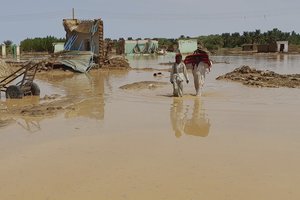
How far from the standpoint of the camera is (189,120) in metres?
9.68

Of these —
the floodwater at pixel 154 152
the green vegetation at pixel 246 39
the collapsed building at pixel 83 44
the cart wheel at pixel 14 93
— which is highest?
the green vegetation at pixel 246 39

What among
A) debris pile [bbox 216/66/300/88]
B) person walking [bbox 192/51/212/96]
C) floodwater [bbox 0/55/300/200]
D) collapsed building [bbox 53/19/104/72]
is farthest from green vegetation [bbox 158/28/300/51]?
floodwater [bbox 0/55/300/200]

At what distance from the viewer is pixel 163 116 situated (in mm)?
10188

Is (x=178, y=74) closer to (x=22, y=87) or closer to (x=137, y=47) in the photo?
(x=22, y=87)

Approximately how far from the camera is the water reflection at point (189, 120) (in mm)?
8438

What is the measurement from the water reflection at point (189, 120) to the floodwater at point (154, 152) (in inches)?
0.9

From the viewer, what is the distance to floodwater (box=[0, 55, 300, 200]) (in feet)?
16.7

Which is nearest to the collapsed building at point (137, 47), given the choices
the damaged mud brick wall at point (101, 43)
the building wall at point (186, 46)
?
the building wall at point (186, 46)

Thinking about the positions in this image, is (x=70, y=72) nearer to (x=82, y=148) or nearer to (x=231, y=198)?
(x=82, y=148)

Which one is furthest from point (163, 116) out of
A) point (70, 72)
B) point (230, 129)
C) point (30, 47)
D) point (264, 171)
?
point (30, 47)

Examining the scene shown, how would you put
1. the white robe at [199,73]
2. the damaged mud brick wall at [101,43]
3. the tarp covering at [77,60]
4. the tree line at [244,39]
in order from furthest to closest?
the tree line at [244,39], the damaged mud brick wall at [101,43], the tarp covering at [77,60], the white robe at [199,73]

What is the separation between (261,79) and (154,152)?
13.0m

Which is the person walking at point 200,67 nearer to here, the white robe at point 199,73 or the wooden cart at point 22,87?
the white robe at point 199,73

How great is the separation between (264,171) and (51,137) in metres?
4.23
